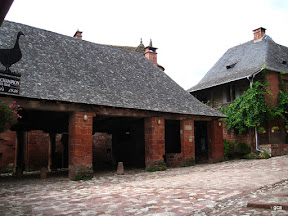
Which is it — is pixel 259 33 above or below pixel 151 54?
above

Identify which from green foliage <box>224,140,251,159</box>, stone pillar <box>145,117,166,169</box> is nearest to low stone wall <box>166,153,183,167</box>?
stone pillar <box>145,117,166,169</box>

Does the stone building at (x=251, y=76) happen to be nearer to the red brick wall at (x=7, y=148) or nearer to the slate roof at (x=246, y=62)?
the slate roof at (x=246, y=62)

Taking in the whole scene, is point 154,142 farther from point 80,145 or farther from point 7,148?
point 7,148

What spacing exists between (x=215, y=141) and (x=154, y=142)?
4.37 meters

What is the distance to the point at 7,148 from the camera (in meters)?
16.8

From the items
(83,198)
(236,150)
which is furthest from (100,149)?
(83,198)

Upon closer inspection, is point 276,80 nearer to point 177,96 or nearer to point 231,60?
point 231,60

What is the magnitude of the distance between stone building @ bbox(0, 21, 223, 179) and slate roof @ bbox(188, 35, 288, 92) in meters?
4.72

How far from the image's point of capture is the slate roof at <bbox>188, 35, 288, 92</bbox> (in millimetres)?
18984

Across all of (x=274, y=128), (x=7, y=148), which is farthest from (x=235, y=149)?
(x=7, y=148)

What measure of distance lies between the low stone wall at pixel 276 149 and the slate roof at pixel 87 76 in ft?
12.9

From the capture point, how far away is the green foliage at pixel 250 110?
680 inches

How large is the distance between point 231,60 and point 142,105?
12991 millimetres

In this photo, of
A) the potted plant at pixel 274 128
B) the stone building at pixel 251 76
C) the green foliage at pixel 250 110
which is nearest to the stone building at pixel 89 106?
the green foliage at pixel 250 110
